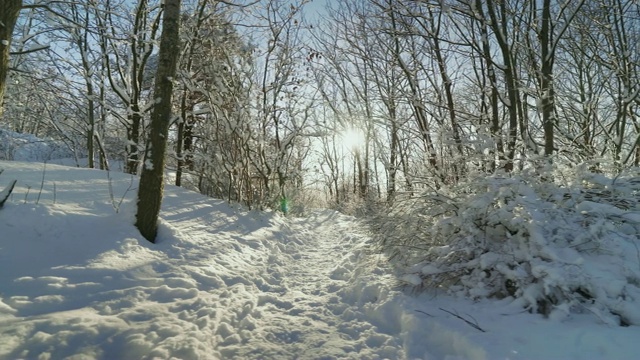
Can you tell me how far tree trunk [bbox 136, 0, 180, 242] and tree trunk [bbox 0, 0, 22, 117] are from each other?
5.40 feet

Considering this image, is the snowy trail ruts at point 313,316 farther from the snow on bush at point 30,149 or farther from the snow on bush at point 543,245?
the snow on bush at point 30,149

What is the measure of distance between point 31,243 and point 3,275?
675 millimetres

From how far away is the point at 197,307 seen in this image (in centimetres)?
352

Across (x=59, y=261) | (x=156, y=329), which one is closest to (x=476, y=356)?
(x=156, y=329)

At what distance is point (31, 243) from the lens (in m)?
3.63

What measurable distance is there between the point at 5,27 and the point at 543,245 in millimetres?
6405

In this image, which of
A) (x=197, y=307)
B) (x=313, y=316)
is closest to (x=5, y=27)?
(x=197, y=307)

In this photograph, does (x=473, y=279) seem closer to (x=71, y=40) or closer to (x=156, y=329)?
(x=156, y=329)

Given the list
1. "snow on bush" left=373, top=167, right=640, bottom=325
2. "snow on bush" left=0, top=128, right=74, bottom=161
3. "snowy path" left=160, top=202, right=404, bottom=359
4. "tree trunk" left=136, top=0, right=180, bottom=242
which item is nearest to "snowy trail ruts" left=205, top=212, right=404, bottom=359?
"snowy path" left=160, top=202, right=404, bottom=359

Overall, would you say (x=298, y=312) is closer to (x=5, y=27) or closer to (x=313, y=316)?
(x=313, y=316)

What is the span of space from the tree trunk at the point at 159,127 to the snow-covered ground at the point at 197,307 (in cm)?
26

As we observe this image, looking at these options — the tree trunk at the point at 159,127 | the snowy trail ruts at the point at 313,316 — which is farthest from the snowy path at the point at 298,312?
the tree trunk at the point at 159,127

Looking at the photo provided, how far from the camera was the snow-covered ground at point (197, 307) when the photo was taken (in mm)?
2480

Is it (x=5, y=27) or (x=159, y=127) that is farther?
(x=159, y=127)
